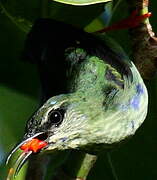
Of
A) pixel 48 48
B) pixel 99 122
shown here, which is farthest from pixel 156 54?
pixel 48 48

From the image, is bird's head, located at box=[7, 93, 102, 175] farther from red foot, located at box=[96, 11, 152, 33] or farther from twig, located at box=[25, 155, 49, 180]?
red foot, located at box=[96, 11, 152, 33]

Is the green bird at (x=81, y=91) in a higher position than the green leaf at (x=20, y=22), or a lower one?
lower

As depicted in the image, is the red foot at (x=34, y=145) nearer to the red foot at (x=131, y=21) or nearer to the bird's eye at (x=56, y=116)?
the bird's eye at (x=56, y=116)

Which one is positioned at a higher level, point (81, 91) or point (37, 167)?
point (81, 91)

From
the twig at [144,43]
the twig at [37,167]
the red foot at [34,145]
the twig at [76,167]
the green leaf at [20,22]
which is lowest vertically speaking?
the twig at [76,167]

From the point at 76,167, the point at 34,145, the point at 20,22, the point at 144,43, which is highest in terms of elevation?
the point at 20,22

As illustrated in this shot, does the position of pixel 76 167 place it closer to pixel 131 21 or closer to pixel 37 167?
pixel 37 167


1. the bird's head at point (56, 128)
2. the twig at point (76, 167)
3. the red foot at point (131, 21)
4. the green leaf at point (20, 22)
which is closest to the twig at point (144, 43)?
the red foot at point (131, 21)

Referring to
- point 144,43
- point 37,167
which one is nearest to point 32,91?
point 37,167
